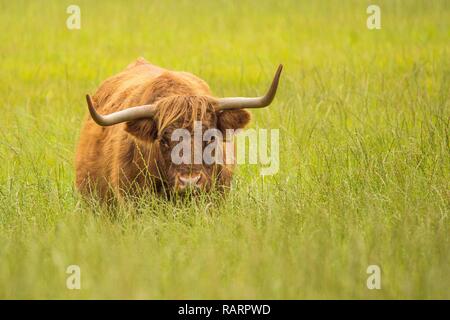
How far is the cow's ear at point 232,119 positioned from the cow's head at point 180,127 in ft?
0.07

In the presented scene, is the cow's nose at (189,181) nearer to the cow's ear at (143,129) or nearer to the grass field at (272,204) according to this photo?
the grass field at (272,204)

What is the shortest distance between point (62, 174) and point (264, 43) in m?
8.15

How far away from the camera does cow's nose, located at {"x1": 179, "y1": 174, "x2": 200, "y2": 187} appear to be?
655cm

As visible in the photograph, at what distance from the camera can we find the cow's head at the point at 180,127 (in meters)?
6.62

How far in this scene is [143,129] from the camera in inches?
269

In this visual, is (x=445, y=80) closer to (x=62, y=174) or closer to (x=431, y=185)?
(x=431, y=185)

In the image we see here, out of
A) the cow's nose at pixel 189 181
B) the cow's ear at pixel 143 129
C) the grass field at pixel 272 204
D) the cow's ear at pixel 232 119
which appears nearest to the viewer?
the grass field at pixel 272 204

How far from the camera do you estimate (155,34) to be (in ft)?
55.8

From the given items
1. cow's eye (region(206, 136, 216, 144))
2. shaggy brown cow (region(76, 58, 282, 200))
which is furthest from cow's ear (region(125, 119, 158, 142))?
cow's eye (region(206, 136, 216, 144))

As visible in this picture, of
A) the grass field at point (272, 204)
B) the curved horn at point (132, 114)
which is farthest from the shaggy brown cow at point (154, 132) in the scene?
the grass field at point (272, 204)

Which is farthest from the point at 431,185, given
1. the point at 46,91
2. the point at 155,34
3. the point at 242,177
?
the point at 155,34
